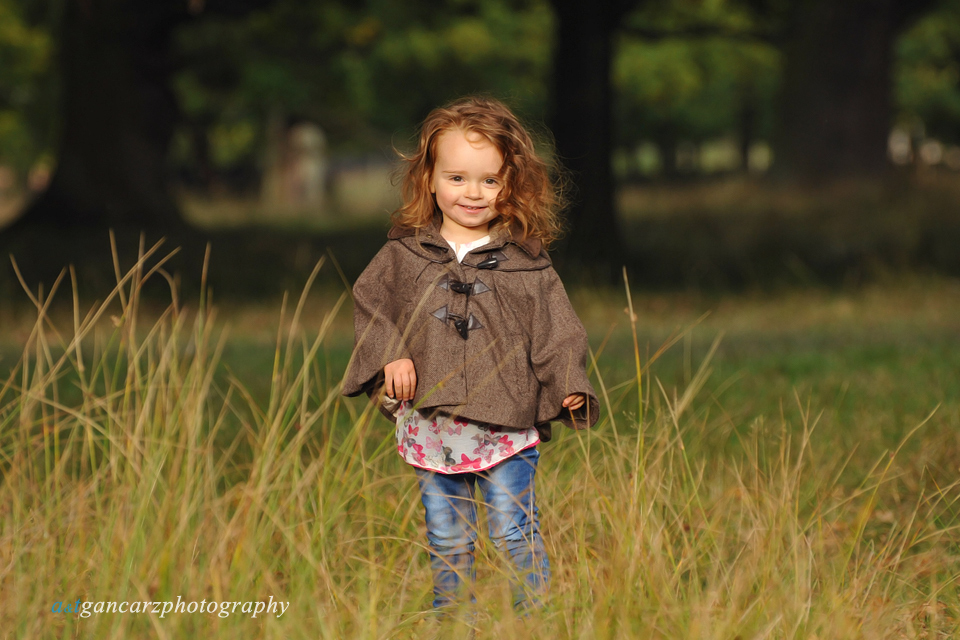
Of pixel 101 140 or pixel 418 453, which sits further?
pixel 101 140

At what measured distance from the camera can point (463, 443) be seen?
2787 millimetres

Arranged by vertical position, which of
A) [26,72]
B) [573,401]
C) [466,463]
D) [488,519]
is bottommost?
[488,519]

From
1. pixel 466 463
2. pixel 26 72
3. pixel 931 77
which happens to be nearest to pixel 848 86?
pixel 466 463

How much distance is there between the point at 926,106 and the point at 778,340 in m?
24.4

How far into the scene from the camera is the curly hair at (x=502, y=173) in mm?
A: 2836

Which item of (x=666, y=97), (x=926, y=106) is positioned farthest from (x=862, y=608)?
(x=926, y=106)

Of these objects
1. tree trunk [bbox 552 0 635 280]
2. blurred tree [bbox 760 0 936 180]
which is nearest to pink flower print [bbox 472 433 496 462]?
tree trunk [bbox 552 0 635 280]

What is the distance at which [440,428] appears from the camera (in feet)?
9.21

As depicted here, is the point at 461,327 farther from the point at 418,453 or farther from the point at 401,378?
the point at 418,453

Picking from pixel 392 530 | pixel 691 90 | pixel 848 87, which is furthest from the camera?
pixel 691 90

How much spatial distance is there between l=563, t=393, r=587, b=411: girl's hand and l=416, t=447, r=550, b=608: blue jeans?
7.4 inches

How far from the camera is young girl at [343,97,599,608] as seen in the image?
2768 millimetres

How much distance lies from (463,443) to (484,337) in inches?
10.7

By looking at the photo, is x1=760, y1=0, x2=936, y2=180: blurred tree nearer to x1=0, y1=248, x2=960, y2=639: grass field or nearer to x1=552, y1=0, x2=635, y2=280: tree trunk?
x1=552, y1=0, x2=635, y2=280: tree trunk
